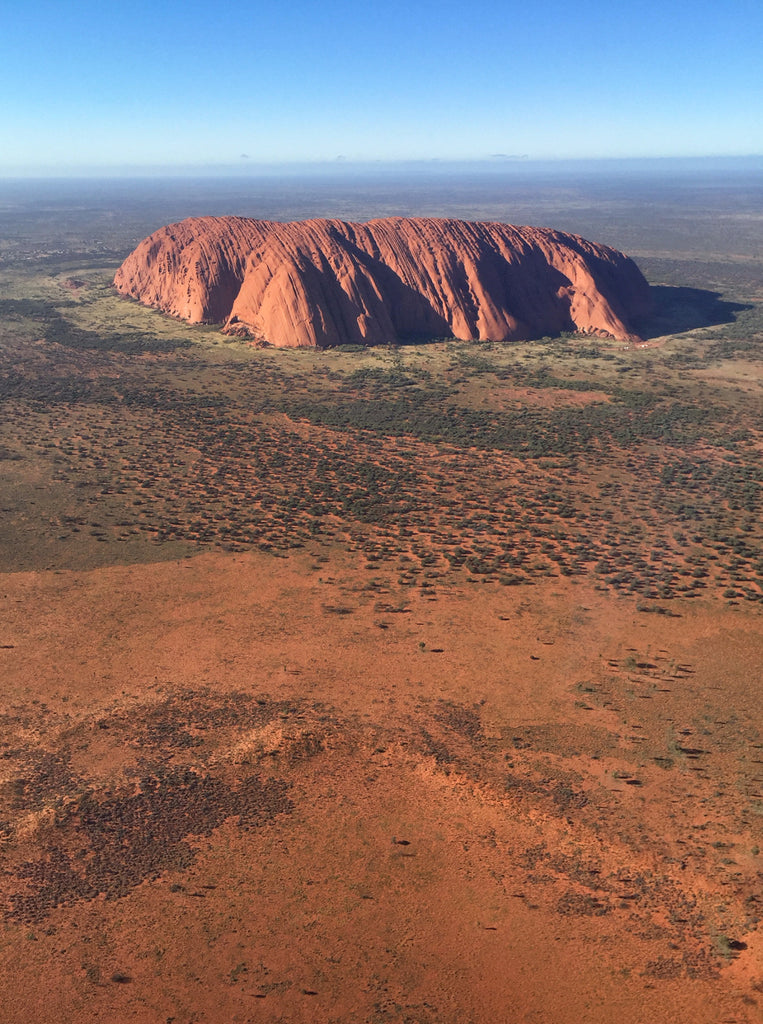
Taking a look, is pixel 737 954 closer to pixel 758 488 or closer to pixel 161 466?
pixel 758 488

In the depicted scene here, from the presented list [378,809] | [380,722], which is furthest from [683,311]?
[378,809]

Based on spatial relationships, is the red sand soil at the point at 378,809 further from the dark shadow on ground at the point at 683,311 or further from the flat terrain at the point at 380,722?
the dark shadow on ground at the point at 683,311

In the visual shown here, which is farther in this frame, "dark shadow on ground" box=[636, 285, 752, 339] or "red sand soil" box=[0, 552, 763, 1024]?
"dark shadow on ground" box=[636, 285, 752, 339]

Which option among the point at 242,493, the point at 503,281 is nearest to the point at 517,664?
the point at 242,493

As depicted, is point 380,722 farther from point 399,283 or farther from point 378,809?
point 399,283

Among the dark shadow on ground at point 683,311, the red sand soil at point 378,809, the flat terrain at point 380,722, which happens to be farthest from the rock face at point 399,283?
the red sand soil at point 378,809

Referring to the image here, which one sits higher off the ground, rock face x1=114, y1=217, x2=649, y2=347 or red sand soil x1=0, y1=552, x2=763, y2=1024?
rock face x1=114, y1=217, x2=649, y2=347

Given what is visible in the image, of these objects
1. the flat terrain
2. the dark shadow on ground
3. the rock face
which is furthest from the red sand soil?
the dark shadow on ground

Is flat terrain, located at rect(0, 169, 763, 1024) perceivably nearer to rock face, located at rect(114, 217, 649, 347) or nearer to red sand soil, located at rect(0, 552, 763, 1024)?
red sand soil, located at rect(0, 552, 763, 1024)
